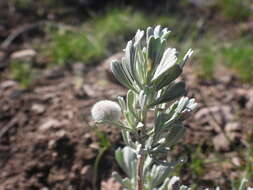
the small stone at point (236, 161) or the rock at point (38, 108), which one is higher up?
the rock at point (38, 108)

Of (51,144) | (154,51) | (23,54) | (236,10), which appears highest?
(236,10)

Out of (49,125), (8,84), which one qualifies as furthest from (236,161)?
(8,84)

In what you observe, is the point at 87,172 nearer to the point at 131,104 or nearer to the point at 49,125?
the point at 49,125

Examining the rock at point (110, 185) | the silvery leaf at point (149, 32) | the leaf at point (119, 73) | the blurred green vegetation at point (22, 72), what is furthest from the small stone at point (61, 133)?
the silvery leaf at point (149, 32)

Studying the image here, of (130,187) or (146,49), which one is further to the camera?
(130,187)

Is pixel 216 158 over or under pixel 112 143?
under

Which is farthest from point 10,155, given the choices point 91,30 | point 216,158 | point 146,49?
point 91,30

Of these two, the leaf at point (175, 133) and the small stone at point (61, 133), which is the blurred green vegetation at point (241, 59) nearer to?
the small stone at point (61, 133)

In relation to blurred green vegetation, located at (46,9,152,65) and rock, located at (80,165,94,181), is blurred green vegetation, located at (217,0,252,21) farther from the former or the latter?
rock, located at (80,165,94,181)

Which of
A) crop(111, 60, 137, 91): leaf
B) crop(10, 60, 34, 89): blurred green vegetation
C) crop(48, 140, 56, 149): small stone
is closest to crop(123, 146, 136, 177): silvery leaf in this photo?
crop(111, 60, 137, 91): leaf

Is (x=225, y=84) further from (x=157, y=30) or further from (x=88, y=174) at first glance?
(x=157, y=30)

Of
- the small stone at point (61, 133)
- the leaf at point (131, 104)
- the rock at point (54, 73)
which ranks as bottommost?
the leaf at point (131, 104)
